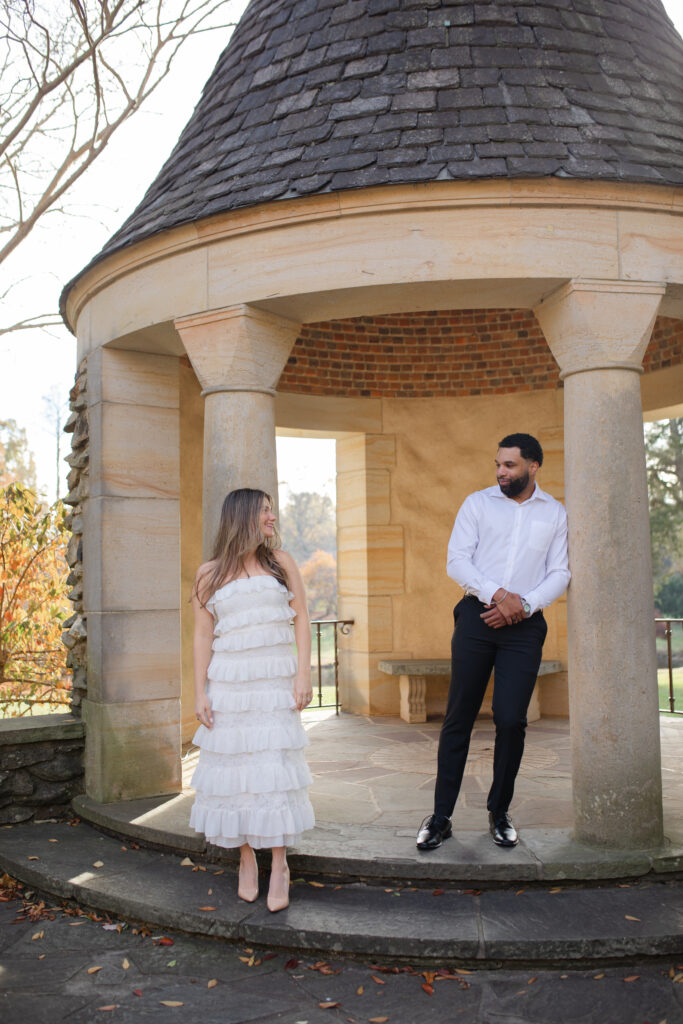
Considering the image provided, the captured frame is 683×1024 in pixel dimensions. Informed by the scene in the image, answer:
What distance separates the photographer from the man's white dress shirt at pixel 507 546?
3916mm

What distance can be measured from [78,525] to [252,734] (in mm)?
2525

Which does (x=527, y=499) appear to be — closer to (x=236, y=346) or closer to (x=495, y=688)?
(x=495, y=688)

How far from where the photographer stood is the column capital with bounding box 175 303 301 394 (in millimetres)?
4520

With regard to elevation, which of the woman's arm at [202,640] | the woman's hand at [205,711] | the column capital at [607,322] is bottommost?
the woman's hand at [205,711]

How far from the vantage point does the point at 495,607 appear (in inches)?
150

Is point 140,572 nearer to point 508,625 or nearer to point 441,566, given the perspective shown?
point 508,625

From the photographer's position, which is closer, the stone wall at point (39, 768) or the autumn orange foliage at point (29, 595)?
the stone wall at point (39, 768)

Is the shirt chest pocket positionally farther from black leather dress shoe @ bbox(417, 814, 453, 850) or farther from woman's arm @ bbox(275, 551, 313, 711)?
black leather dress shoe @ bbox(417, 814, 453, 850)

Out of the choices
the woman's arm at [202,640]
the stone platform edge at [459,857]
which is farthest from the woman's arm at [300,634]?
the stone platform edge at [459,857]

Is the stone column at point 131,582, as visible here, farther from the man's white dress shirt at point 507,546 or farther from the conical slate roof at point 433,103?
the man's white dress shirt at point 507,546

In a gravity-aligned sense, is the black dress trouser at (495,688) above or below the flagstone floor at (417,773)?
above

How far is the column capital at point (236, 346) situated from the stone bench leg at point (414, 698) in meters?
3.67

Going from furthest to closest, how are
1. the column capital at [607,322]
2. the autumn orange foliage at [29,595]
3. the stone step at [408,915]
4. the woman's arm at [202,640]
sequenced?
the autumn orange foliage at [29,595] < the column capital at [607,322] < the woman's arm at [202,640] < the stone step at [408,915]

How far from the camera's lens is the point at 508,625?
391cm
